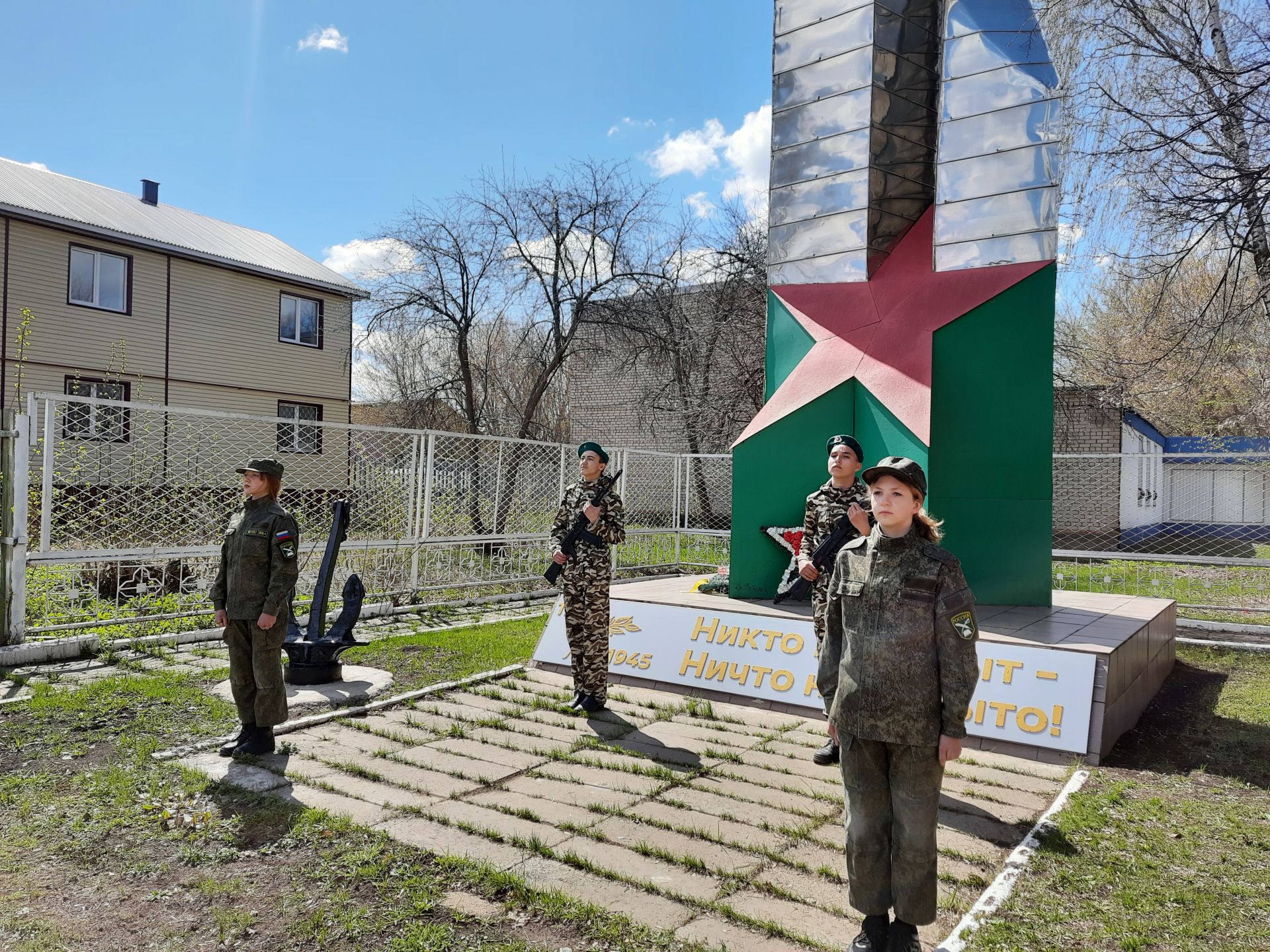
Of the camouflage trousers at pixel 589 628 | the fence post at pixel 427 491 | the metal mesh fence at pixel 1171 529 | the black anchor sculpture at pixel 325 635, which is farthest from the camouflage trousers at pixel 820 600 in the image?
the fence post at pixel 427 491

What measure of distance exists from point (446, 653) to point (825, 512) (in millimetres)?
4096

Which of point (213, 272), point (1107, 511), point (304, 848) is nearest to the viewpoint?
point (304, 848)

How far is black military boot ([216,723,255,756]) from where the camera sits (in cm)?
474

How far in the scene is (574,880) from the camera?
3352 millimetres

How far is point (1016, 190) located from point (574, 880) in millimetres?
6854

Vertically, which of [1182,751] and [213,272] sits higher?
[213,272]

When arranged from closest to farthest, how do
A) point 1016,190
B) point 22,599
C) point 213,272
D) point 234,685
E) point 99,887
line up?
point 99,887 → point 234,685 → point 22,599 → point 1016,190 → point 213,272

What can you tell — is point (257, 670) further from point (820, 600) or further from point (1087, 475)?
point (1087, 475)

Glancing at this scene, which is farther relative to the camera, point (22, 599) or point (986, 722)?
point (22, 599)

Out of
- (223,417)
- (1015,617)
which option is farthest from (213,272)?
(1015,617)

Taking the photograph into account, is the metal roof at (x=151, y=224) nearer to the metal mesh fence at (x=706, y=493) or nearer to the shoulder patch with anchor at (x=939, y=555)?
the metal mesh fence at (x=706, y=493)

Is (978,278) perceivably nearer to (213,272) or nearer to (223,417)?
(223,417)

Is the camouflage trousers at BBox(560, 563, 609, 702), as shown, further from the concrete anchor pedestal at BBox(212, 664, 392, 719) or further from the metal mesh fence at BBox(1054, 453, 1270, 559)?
the metal mesh fence at BBox(1054, 453, 1270, 559)

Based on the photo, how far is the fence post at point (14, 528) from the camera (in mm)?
6711
